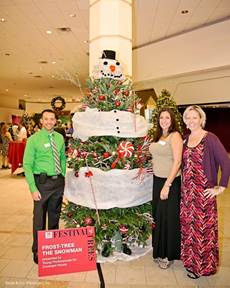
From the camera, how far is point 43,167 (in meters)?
2.69

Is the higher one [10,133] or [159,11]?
[159,11]

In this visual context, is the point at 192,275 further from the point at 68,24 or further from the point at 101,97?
the point at 68,24

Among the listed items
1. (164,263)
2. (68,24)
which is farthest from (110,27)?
(68,24)

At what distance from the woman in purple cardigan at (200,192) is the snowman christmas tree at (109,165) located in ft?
1.50

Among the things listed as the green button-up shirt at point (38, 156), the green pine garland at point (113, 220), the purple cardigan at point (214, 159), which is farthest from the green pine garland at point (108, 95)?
the green pine garland at point (113, 220)

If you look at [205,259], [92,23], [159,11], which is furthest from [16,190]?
[159,11]

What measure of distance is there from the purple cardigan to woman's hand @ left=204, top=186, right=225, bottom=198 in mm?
36

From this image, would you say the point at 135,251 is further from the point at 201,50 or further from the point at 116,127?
the point at 201,50

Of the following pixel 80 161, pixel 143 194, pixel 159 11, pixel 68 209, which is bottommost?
pixel 68 209

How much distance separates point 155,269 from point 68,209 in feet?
3.42

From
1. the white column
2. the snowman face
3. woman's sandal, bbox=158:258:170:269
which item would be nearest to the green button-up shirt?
the snowman face

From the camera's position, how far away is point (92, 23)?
12.1ft

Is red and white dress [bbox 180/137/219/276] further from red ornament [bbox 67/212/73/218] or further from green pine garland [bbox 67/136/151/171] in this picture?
red ornament [bbox 67/212/73/218]

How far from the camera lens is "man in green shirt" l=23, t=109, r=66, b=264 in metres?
2.65
